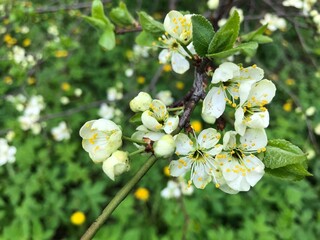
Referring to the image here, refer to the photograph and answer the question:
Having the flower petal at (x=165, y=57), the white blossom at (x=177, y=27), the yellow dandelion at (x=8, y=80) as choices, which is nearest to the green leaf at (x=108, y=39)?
the flower petal at (x=165, y=57)

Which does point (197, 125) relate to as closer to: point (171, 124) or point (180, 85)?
point (180, 85)

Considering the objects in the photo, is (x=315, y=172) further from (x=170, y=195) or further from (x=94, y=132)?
(x=94, y=132)

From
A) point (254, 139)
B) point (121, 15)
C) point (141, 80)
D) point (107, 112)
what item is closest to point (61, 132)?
point (107, 112)

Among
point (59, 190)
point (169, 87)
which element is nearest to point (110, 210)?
point (59, 190)

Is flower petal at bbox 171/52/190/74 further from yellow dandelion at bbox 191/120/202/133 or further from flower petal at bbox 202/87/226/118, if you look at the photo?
yellow dandelion at bbox 191/120/202/133

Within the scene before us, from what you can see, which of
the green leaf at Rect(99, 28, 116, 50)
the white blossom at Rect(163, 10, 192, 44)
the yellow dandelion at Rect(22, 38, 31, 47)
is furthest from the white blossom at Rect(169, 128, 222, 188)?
the yellow dandelion at Rect(22, 38, 31, 47)
